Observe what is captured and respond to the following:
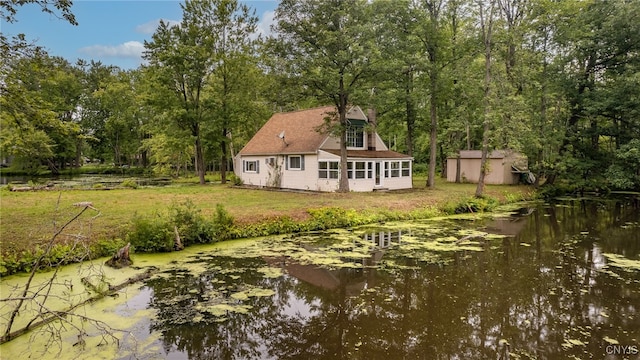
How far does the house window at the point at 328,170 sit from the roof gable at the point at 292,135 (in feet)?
3.29

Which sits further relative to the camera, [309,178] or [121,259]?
[309,178]

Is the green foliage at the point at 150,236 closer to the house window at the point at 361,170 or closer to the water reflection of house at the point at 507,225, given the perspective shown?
the water reflection of house at the point at 507,225

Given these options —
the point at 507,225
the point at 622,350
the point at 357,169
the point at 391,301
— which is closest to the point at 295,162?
the point at 357,169

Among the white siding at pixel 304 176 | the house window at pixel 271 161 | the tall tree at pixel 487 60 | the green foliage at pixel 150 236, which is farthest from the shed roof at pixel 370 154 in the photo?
the green foliage at pixel 150 236

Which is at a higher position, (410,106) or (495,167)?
(410,106)

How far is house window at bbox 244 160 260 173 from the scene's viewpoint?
26.3m

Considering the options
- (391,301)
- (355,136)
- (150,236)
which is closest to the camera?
(391,301)

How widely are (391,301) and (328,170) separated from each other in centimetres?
1512

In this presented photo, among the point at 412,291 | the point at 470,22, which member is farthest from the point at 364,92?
the point at 412,291

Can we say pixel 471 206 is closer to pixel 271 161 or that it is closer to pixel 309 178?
pixel 309 178

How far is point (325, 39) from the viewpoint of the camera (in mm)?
18625

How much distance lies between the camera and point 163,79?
26.5 m

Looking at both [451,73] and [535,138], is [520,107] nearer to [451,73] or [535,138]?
[535,138]

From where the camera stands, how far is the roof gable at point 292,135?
23.1 meters
